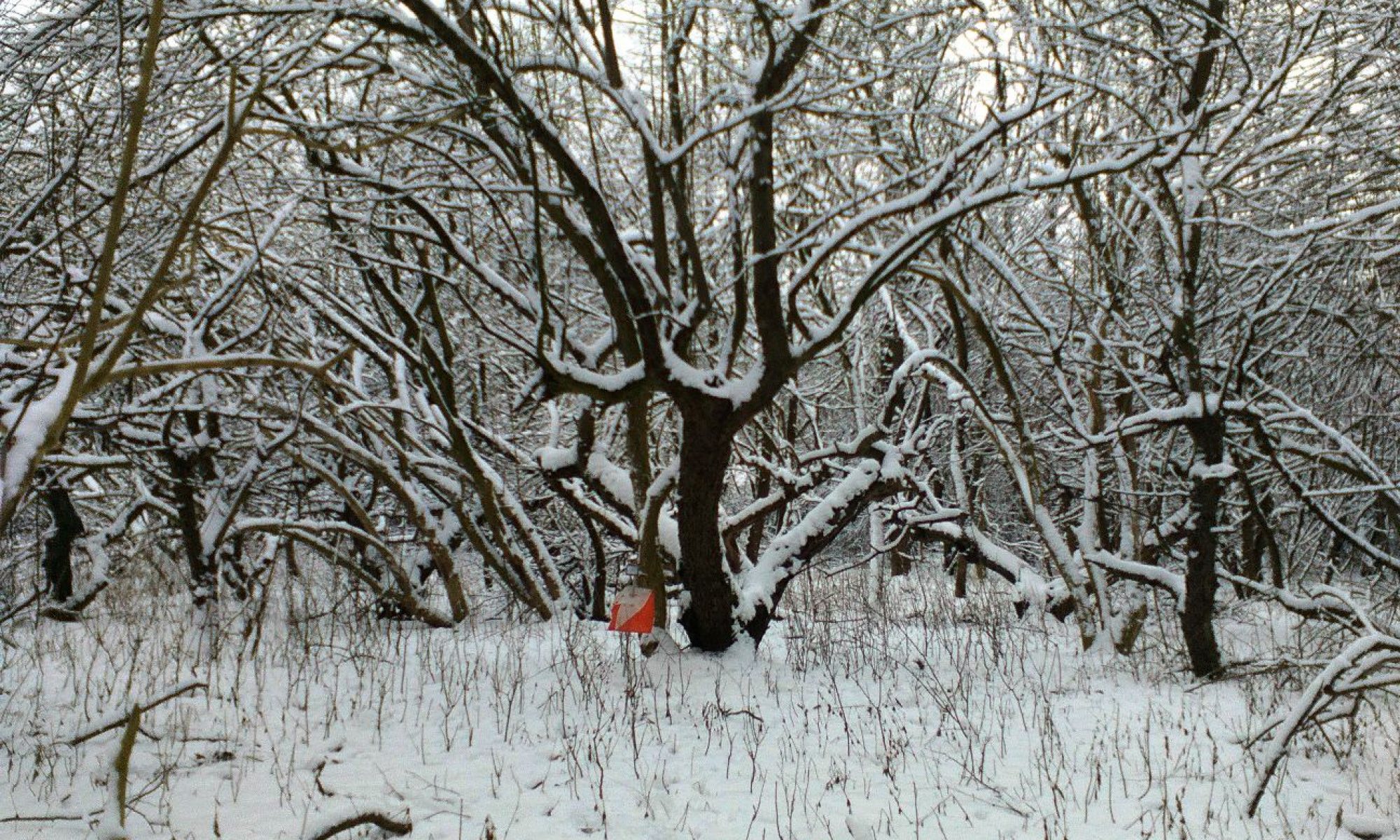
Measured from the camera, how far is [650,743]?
4820mm

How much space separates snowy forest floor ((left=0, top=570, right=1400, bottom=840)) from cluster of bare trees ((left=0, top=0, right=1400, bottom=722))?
70 cm

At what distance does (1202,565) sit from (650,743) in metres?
4.23

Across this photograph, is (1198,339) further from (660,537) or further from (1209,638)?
(660,537)

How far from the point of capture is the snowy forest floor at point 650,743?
147 inches

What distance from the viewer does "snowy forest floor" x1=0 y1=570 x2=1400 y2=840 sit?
3.73 m

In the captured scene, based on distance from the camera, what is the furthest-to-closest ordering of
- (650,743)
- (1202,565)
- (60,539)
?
(60,539) < (1202,565) < (650,743)

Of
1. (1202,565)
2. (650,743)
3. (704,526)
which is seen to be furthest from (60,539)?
(1202,565)

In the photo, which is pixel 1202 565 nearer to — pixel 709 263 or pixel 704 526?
pixel 704 526

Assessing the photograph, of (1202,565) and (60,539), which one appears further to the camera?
(60,539)

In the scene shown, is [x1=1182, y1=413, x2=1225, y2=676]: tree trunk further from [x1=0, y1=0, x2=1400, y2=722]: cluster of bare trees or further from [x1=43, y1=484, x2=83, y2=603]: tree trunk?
[x1=43, y1=484, x2=83, y2=603]: tree trunk

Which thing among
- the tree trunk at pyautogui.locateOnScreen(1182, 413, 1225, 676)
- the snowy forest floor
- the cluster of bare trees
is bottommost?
the snowy forest floor

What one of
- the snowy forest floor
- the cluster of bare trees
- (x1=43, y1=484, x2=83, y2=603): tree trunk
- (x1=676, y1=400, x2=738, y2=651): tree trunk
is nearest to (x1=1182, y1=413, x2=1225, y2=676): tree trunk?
the cluster of bare trees

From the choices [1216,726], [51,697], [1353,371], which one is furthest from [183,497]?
[1353,371]

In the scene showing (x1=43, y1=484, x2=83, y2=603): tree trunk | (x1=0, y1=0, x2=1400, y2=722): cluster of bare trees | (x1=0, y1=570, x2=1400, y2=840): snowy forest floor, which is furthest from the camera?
(x1=43, y1=484, x2=83, y2=603): tree trunk
